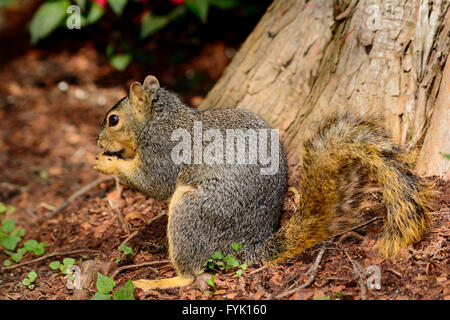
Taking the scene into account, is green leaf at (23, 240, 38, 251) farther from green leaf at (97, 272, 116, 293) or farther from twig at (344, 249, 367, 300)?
twig at (344, 249, 367, 300)

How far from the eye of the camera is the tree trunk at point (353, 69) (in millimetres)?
2828

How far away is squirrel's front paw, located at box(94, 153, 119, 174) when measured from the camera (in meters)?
Answer: 3.16

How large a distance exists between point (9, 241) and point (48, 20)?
2.40 m

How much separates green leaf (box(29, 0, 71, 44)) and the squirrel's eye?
2.21 metres

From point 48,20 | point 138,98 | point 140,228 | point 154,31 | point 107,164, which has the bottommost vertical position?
point 140,228

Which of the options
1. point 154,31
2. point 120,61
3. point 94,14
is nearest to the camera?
point 94,14

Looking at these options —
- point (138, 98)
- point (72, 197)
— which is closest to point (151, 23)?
point (72, 197)

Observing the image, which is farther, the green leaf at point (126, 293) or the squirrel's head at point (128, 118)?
the squirrel's head at point (128, 118)

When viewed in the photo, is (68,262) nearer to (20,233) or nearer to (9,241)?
(9,241)

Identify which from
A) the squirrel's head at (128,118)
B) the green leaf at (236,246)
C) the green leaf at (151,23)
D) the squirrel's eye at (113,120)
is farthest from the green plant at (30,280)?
the green leaf at (151,23)

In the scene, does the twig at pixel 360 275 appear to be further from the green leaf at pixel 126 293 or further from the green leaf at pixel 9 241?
the green leaf at pixel 9 241

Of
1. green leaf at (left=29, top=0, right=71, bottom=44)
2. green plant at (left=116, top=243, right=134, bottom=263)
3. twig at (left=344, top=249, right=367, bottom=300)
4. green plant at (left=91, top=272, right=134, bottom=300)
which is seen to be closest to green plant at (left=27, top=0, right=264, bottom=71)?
green leaf at (left=29, top=0, right=71, bottom=44)

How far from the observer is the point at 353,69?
299 centimetres

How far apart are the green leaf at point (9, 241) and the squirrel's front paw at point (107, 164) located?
790 mm
